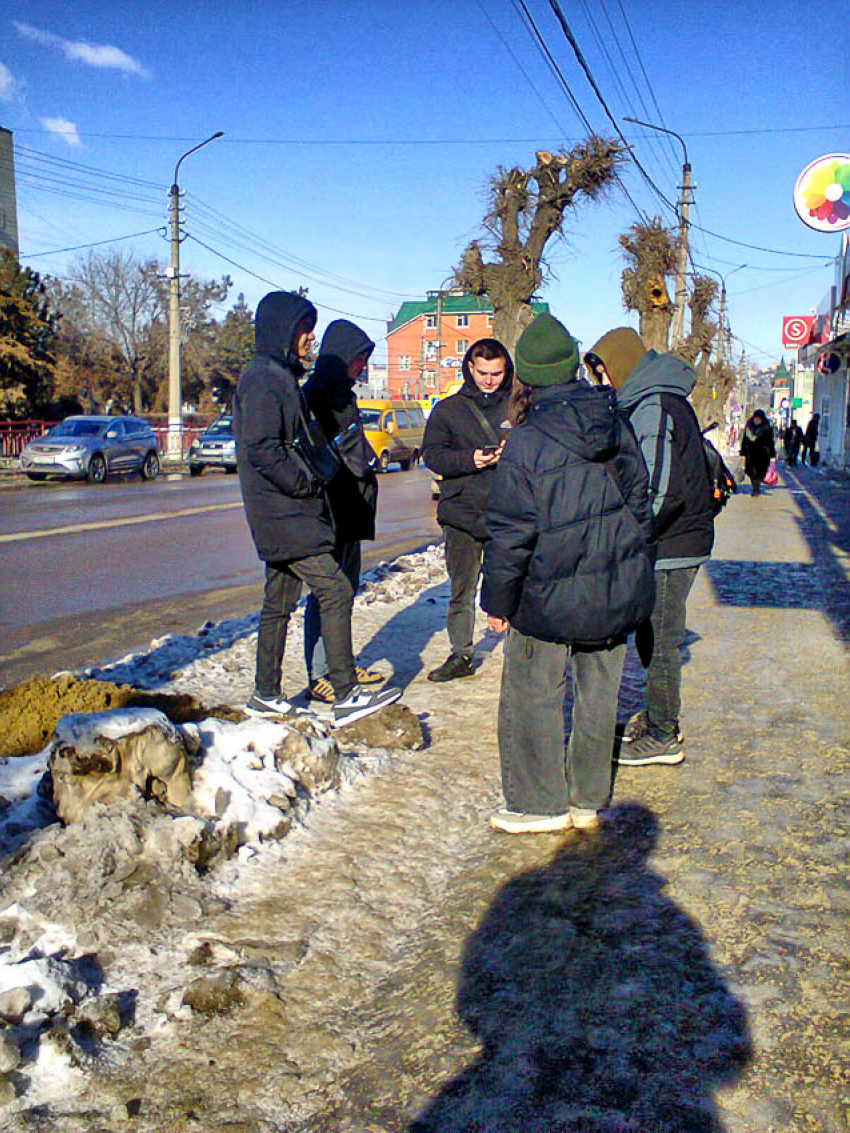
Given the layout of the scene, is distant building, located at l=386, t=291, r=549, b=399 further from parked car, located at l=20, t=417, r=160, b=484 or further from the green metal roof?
parked car, located at l=20, t=417, r=160, b=484

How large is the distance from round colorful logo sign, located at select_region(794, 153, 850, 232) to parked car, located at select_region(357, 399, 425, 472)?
1456 centimetres

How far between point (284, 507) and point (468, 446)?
140cm

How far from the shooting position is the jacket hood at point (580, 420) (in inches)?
136

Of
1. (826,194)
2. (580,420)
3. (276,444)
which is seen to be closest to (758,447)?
(826,194)

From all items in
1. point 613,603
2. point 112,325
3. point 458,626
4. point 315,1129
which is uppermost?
point 112,325

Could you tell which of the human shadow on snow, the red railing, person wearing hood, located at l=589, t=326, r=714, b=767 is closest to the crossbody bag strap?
person wearing hood, located at l=589, t=326, r=714, b=767

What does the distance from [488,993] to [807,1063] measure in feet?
2.68

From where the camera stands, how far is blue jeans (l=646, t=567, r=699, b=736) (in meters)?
4.48

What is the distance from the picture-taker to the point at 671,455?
4.25 m

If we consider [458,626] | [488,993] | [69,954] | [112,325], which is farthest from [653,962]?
[112,325]

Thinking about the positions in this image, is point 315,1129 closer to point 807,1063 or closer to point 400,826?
point 807,1063

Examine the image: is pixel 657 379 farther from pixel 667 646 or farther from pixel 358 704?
pixel 358 704

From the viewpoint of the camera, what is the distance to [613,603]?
3.54 metres

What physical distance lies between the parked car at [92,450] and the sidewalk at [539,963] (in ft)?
71.5
